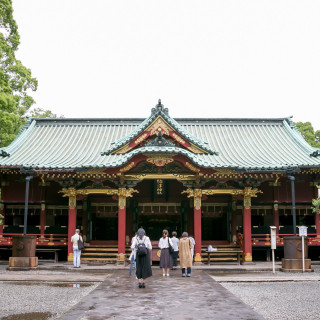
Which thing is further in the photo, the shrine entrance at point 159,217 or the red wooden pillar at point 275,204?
the shrine entrance at point 159,217

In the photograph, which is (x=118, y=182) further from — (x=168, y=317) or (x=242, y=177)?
(x=168, y=317)

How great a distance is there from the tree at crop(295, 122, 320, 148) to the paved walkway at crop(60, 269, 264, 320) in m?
33.5

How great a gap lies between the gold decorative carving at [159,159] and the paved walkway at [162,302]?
7147mm

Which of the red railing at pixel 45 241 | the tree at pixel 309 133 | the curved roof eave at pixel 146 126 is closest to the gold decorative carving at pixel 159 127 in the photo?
the curved roof eave at pixel 146 126

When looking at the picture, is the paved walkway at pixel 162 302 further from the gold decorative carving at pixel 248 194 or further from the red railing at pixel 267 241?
the red railing at pixel 267 241

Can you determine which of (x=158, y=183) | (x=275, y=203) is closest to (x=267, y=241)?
(x=275, y=203)

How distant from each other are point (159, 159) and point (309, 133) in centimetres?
2926

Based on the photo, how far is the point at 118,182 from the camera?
2028cm

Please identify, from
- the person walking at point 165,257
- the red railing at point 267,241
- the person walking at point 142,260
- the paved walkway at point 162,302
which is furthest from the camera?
the red railing at point 267,241

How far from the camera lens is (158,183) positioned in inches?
870

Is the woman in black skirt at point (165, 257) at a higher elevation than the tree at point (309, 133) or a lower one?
lower

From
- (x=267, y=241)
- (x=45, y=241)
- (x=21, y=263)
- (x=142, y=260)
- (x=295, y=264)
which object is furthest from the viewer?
(x=267, y=241)

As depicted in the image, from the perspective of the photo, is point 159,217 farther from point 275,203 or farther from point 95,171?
point 275,203

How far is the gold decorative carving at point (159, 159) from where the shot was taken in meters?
19.8
